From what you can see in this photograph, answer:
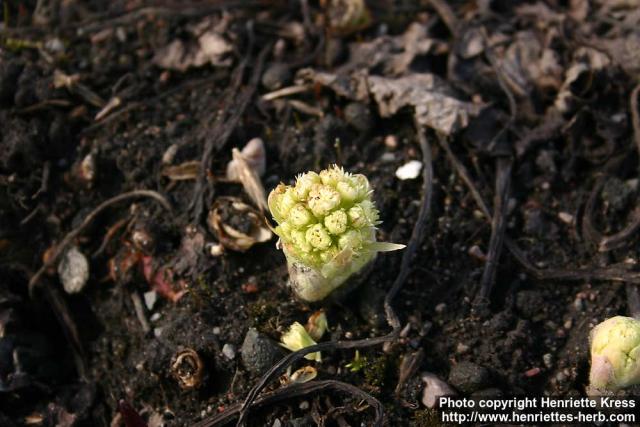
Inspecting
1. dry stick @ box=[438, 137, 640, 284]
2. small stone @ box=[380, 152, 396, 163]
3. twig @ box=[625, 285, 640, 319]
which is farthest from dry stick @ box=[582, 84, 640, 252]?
small stone @ box=[380, 152, 396, 163]

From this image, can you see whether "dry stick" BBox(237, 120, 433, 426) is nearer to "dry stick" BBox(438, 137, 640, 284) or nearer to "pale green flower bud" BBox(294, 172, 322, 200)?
"dry stick" BBox(438, 137, 640, 284)

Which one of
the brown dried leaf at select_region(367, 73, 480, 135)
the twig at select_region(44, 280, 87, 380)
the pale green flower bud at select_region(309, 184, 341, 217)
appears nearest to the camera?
the pale green flower bud at select_region(309, 184, 341, 217)

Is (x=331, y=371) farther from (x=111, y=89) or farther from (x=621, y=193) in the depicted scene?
(x=111, y=89)

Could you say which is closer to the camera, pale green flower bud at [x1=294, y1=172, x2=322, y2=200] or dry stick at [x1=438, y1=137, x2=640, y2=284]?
pale green flower bud at [x1=294, y1=172, x2=322, y2=200]

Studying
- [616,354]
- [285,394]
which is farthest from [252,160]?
[616,354]

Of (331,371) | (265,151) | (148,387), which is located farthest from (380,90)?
(148,387)

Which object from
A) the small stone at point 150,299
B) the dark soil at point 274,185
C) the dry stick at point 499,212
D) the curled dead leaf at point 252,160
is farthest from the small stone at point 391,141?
the small stone at point 150,299
